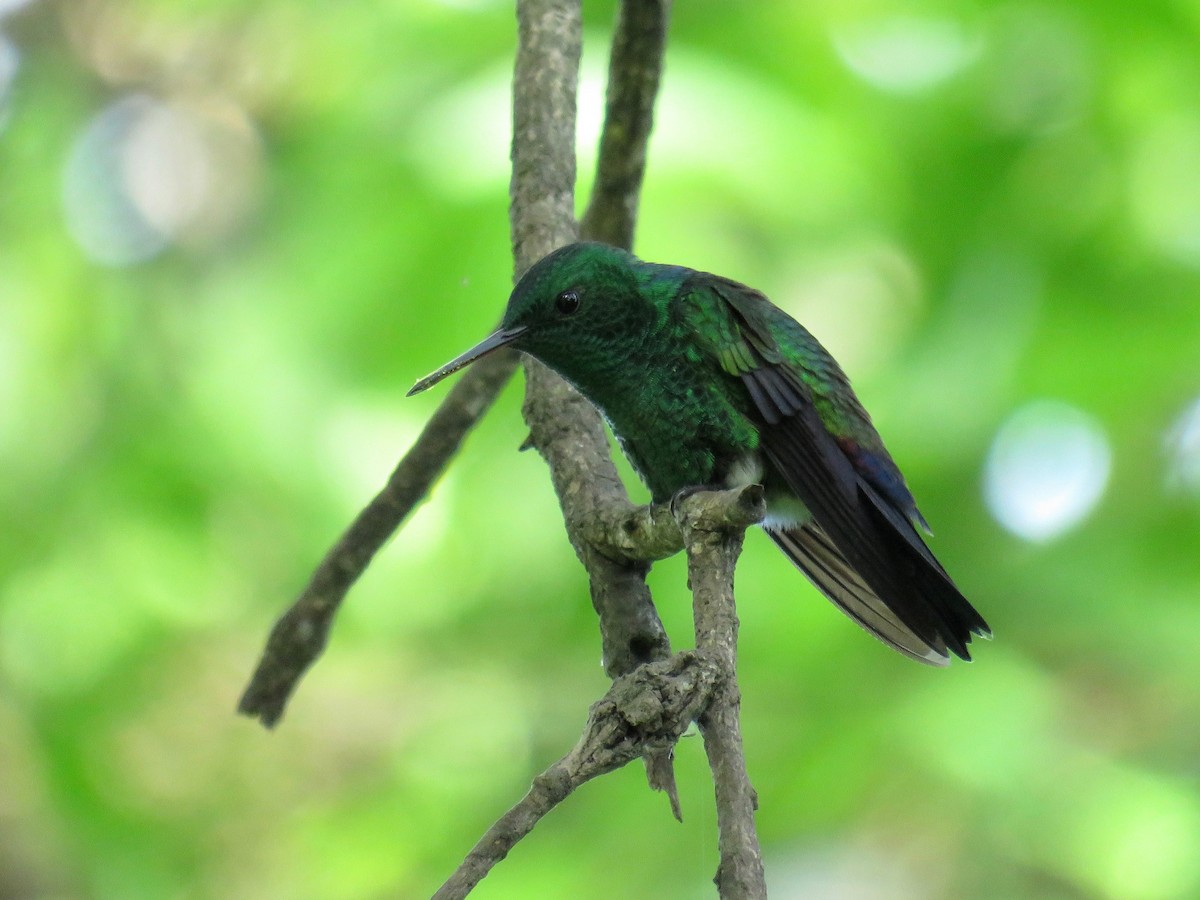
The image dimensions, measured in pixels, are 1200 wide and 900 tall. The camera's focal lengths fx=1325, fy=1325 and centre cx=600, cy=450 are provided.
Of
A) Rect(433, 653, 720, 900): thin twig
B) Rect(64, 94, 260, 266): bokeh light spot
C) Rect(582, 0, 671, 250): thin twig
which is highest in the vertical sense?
Rect(64, 94, 260, 266): bokeh light spot

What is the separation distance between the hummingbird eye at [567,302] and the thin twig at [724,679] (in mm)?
965

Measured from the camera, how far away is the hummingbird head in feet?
10.5

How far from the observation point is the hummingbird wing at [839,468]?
3234 millimetres

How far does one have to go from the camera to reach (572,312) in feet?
10.7

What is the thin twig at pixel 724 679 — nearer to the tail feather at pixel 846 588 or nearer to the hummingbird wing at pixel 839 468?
the hummingbird wing at pixel 839 468

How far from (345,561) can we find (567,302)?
37.5 inches

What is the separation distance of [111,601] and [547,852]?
2.13 metres

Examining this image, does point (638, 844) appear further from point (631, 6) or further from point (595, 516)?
point (631, 6)

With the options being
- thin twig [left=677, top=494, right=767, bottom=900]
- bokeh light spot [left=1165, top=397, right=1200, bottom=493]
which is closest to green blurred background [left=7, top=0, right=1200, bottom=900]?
bokeh light spot [left=1165, top=397, right=1200, bottom=493]

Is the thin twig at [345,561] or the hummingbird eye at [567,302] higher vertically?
the hummingbird eye at [567,302]

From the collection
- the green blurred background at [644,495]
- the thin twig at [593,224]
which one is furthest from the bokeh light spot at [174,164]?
the thin twig at [593,224]

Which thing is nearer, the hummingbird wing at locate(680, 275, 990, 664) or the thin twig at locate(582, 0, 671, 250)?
the hummingbird wing at locate(680, 275, 990, 664)

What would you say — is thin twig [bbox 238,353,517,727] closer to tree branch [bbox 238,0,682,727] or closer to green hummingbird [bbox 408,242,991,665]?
tree branch [bbox 238,0,682,727]

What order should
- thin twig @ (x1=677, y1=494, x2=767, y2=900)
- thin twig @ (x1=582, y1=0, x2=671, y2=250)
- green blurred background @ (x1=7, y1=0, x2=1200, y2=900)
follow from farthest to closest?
green blurred background @ (x1=7, y1=0, x2=1200, y2=900)
thin twig @ (x1=582, y1=0, x2=671, y2=250)
thin twig @ (x1=677, y1=494, x2=767, y2=900)
